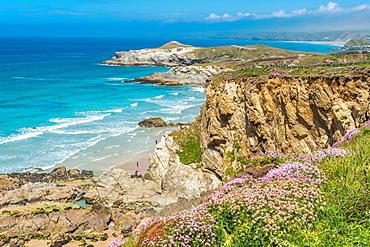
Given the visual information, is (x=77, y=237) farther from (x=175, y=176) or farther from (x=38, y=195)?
(x=38, y=195)

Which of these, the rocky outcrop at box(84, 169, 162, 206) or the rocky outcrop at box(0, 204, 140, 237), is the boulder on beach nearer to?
the rocky outcrop at box(84, 169, 162, 206)

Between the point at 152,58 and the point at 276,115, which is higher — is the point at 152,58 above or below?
above

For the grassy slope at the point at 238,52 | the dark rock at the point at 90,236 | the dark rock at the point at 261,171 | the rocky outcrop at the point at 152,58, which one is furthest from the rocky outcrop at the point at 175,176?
the rocky outcrop at the point at 152,58

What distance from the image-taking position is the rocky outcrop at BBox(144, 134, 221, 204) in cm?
2455

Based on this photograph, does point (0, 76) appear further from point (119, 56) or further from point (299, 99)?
point (299, 99)

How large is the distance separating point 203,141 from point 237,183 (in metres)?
17.0

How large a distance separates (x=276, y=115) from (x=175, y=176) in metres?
8.62

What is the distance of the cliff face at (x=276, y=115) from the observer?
17516mm

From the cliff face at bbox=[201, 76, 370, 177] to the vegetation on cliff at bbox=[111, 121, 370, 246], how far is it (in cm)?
871

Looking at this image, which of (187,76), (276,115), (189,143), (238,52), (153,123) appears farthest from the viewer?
(238,52)

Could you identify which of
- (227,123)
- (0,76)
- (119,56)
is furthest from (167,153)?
(119,56)

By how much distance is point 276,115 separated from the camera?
21.7 meters

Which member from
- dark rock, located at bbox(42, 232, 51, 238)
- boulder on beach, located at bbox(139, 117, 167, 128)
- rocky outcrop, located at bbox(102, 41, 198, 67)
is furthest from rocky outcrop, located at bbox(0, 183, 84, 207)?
rocky outcrop, located at bbox(102, 41, 198, 67)

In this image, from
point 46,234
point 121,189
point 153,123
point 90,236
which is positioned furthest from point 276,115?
point 153,123
